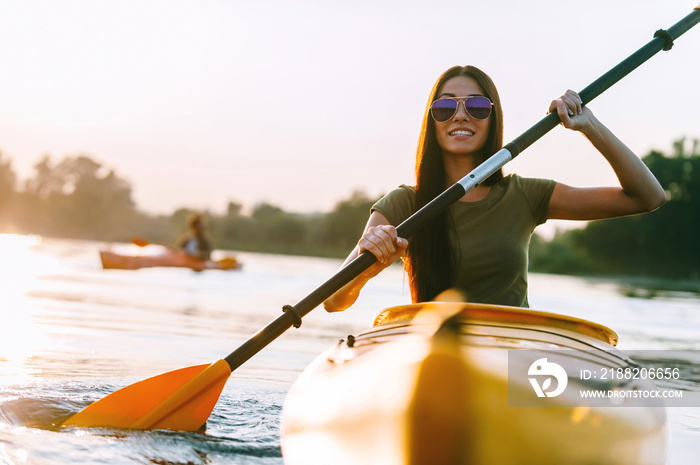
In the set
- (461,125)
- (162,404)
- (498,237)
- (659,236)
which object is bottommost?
(162,404)

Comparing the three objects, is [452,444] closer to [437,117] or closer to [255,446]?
[255,446]

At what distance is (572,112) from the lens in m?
3.15

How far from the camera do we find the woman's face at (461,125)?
326 centimetres

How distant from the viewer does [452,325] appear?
234 centimetres

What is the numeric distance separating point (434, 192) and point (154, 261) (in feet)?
44.1

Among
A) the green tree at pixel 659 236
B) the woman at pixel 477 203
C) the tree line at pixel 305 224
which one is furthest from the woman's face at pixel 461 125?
the green tree at pixel 659 236

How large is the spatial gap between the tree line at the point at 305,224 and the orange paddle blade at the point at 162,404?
120 feet

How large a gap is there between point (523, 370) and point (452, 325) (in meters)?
0.28

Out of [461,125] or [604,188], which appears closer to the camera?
[604,188]

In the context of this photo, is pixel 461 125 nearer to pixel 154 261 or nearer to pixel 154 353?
pixel 154 353

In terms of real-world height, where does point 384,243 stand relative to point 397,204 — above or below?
below

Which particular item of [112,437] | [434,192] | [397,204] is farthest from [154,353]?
[434,192]

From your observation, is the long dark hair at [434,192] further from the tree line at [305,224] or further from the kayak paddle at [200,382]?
the tree line at [305,224]

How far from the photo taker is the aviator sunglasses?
321cm
